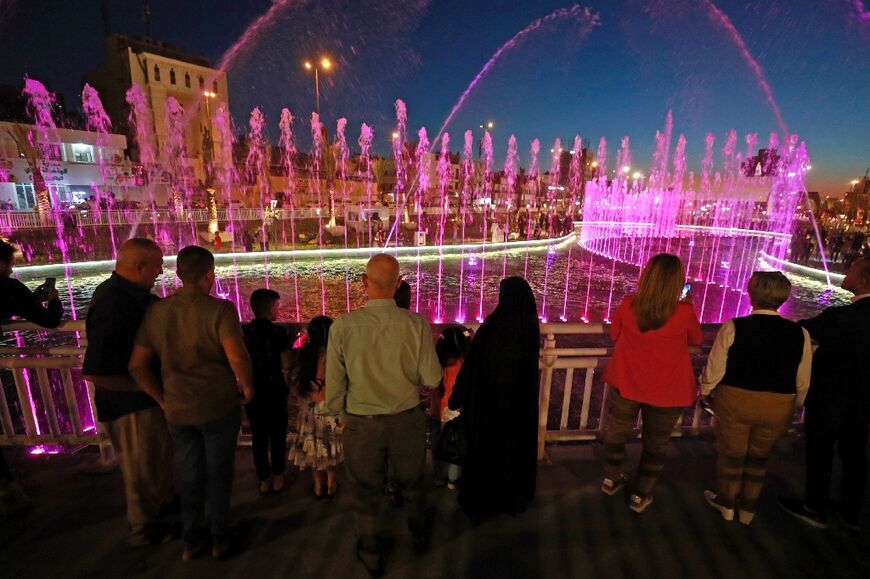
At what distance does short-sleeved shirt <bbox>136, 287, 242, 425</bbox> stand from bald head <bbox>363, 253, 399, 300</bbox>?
0.88m

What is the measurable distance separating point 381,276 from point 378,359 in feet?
1.75

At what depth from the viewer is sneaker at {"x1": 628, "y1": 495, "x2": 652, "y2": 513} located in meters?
3.61

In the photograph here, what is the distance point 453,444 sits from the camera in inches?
134

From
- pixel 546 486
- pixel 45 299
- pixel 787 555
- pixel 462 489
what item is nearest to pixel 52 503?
pixel 45 299

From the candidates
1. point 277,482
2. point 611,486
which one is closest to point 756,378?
point 611,486

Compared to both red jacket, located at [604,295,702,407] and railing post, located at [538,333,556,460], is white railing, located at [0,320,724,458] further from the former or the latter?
red jacket, located at [604,295,702,407]

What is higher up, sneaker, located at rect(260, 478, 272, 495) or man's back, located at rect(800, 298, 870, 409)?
man's back, located at rect(800, 298, 870, 409)

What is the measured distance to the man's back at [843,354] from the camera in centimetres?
315

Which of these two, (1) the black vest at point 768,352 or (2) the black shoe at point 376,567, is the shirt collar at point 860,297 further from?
(2) the black shoe at point 376,567

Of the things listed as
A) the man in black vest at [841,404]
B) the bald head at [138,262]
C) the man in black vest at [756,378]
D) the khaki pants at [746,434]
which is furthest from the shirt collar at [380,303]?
the man in black vest at [841,404]

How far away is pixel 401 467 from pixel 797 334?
9.69 feet

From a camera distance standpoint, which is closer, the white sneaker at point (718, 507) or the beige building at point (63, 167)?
the white sneaker at point (718, 507)

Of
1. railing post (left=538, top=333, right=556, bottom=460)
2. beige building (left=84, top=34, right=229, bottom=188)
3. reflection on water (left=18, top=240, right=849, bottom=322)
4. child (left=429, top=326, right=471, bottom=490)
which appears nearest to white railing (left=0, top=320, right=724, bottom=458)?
railing post (left=538, top=333, right=556, bottom=460)

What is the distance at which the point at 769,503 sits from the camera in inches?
148
